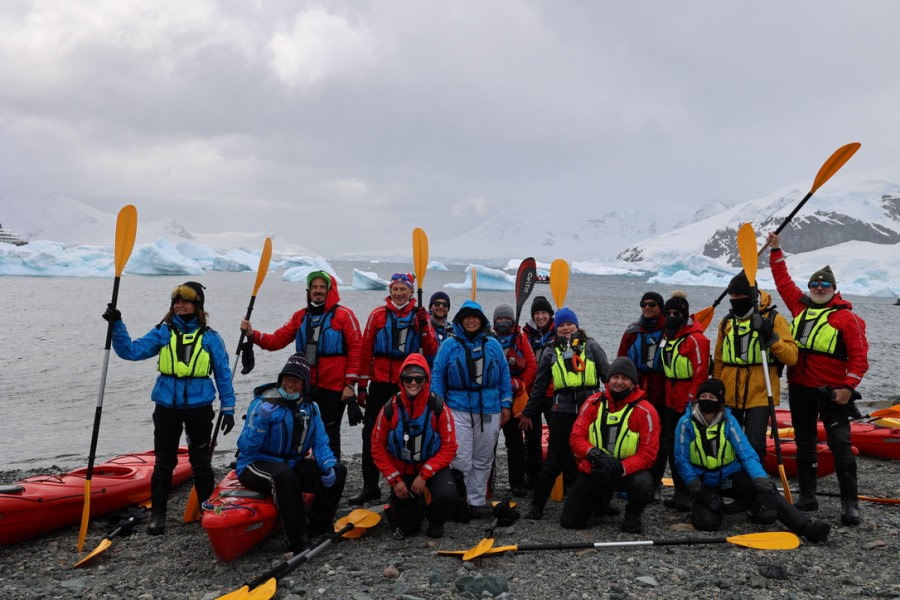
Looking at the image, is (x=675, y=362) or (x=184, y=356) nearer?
(x=184, y=356)

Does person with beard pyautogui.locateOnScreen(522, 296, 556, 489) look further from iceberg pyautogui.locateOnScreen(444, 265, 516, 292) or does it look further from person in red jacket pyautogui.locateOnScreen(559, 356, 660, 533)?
iceberg pyautogui.locateOnScreen(444, 265, 516, 292)

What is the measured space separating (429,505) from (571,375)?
1.46 metres

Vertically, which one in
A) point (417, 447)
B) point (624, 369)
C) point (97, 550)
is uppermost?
point (624, 369)

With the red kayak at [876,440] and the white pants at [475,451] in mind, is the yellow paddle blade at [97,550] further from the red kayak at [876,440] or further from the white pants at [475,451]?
the red kayak at [876,440]

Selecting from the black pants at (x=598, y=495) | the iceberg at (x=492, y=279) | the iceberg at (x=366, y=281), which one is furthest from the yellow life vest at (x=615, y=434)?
the iceberg at (x=492, y=279)

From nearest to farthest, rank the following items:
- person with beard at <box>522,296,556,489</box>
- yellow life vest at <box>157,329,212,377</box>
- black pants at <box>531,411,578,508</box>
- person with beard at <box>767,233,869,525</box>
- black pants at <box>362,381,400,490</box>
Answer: yellow life vest at <box>157,329,212,377</box> → person with beard at <box>767,233,869,525</box> → black pants at <box>531,411,578,508</box> → black pants at <box>362,381,400,490</box> → person with beard at <box>522,296,556,489</box>

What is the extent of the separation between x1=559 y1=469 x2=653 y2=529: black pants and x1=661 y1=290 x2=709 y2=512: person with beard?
0.53 m

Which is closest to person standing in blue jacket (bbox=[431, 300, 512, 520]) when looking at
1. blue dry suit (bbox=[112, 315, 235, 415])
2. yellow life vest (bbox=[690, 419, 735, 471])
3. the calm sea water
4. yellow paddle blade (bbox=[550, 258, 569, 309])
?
yellow life vest (bbox=[690, 419, 735, 471])

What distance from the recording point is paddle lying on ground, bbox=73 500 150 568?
4.09 metres

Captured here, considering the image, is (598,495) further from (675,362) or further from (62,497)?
(62,497)

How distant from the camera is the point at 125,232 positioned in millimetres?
5316

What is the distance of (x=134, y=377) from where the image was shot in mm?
13875

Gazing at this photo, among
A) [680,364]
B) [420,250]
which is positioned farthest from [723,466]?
[420,250]

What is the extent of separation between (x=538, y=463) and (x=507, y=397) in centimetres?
129
